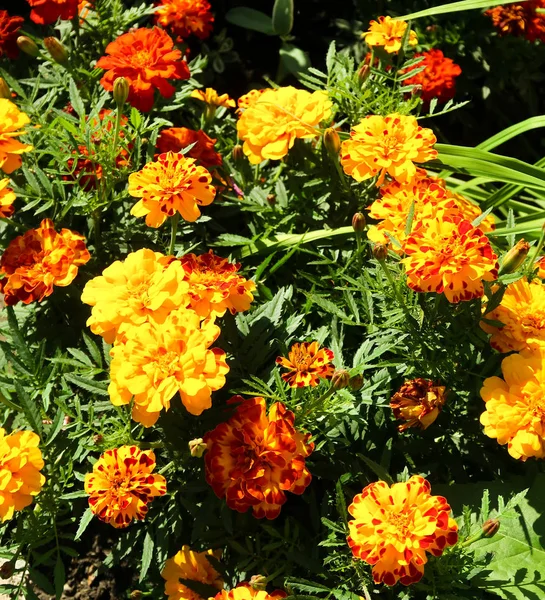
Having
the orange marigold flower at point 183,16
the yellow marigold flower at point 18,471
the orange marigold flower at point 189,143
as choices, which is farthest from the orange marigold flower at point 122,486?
the orange marigold flower at point 183,16

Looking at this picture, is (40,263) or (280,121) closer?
(40,263)

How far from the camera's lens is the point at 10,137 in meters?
1.33

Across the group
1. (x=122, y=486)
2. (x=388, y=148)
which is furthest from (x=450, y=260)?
(x=122, y=486)

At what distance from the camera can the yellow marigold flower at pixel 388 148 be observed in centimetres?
134

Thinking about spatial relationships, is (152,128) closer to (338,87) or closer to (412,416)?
(338,87)

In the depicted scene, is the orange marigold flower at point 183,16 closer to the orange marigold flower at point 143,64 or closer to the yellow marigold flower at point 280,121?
the orange marigold flower at point 143,64

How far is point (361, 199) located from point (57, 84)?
804 millimetres

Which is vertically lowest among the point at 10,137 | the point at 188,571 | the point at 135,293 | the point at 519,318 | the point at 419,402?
the point at 188,571

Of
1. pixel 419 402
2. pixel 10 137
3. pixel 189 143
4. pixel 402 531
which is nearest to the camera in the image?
pixel 402 531

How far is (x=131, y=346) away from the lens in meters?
1.02

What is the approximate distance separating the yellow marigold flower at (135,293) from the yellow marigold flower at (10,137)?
0.37 meters

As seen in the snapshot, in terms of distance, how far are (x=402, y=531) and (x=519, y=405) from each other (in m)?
0.30

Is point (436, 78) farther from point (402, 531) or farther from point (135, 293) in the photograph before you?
point (402, 531)

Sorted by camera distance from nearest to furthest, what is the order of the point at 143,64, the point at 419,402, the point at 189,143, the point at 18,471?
the point at 18,471, the point at 419,402, the point at 143,64, the point at 189,143
